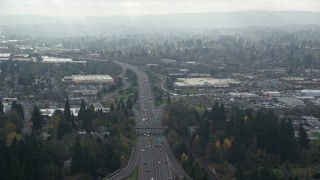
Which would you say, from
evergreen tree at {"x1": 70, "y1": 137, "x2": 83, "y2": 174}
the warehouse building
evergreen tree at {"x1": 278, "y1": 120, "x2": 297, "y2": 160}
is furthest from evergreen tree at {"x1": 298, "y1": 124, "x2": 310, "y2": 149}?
the warehouse building

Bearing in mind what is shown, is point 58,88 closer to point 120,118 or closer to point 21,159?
point 120,118

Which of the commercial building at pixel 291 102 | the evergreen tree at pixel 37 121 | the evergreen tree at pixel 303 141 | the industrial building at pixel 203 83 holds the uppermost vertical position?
the evergreen tree at pixel 37 121

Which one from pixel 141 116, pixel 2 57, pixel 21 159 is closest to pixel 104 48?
pixel 2 57

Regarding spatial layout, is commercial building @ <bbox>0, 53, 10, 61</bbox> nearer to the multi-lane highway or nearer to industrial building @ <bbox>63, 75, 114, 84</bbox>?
industrial building @ <bbox>63, 75, 114, 84</bbox>

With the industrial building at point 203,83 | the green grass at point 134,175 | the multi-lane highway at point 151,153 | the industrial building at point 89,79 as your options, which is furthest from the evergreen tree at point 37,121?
the industrial building at point 203,83

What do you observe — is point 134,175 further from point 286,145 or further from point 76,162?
point 286,145

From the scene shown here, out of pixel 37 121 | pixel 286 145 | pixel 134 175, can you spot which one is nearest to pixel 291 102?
pixel 286 145

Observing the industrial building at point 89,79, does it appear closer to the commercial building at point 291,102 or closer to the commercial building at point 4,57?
the commercial building at point 4,57
